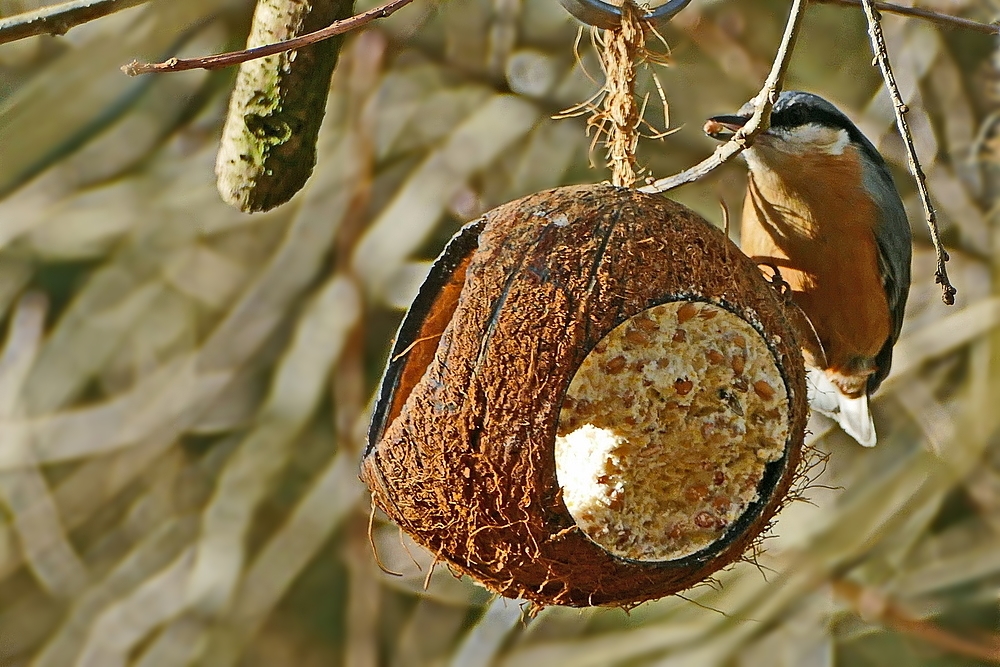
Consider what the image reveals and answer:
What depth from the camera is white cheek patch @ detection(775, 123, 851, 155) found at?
2.25 metres

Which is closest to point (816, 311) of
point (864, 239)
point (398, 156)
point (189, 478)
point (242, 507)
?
point (864, 239)

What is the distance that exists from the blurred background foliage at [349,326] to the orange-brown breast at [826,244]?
1044 mm

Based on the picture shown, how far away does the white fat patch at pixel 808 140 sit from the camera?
2.25 meters

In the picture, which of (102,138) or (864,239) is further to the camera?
(102,138)

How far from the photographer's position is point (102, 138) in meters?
3.64

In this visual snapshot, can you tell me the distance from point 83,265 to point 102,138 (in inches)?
16.9

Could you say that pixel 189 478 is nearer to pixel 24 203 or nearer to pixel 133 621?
pixel 133 621

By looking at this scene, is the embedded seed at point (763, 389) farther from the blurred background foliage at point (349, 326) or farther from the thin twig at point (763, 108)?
the blurred background foliage at point (349, 326)

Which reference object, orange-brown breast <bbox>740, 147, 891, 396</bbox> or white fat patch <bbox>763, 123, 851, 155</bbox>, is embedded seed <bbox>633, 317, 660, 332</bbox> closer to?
orange-brown breast <bbox>740, 147, 891, 396</bbox>

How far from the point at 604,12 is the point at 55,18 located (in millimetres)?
791

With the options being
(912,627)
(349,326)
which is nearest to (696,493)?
(349,326)

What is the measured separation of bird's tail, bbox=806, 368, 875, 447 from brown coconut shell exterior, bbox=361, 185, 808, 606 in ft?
3.04

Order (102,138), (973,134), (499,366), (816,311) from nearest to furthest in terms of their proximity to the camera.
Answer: (499,366)
(816,311)
(973,134)
(102,138)

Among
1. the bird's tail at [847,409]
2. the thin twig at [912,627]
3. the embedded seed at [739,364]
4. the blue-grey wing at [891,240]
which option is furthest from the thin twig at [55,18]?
the thin twig at [912,627]
